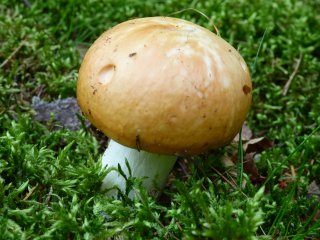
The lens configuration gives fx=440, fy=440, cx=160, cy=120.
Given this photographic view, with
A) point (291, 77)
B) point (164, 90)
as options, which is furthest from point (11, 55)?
point (291, 77)

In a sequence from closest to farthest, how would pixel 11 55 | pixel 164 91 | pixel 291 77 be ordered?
pixel 164 91, pixel 11 55, pixel 291 77

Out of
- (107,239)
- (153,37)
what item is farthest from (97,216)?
(153,37)

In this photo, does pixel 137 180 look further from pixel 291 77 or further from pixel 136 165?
pixel 291 77

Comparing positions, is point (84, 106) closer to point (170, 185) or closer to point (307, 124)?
point (170, 185)

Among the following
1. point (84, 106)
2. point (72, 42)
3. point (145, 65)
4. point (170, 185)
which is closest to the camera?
point (145, 65)

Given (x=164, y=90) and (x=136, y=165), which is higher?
(x=164, y=90)

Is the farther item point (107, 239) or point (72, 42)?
point (72, 42)

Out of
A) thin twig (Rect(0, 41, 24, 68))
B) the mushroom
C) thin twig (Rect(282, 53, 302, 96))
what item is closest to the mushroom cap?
the mushroom
